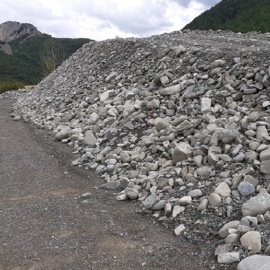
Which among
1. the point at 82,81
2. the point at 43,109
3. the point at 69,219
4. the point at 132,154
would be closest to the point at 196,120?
the point at 132,154

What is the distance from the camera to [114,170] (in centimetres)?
680

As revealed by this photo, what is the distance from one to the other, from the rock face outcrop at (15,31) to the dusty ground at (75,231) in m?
113

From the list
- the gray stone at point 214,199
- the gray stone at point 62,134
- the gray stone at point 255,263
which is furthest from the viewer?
the gray stone at point 62,134

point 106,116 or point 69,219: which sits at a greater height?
point 106,116

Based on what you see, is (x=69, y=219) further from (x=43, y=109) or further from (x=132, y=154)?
(x=43, y=109)

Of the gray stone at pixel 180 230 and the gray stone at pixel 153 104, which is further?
the gray stone at pixel 153 104

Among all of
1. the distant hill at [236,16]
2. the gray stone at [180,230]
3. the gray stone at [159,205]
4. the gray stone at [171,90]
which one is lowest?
the gray stone at [180,230]

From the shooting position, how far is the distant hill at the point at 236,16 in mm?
31827

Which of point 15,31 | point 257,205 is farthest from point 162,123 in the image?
point 15,31

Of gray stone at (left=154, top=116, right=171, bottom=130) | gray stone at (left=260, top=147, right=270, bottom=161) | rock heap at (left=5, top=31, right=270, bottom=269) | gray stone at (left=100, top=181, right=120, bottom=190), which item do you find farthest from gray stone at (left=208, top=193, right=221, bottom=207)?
gray stone at (left=154, top=116, right=171, bottom=130)

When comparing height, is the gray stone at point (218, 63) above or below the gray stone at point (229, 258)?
above

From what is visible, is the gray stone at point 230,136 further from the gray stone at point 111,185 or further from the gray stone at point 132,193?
the gray stone at point 111,185

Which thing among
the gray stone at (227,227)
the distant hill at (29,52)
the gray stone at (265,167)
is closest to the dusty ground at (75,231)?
the gray stone at (227,227)

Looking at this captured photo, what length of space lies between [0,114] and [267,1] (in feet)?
114
